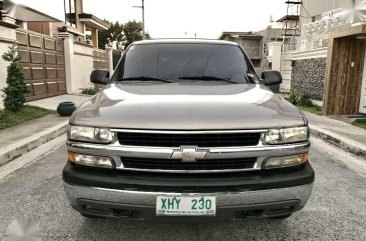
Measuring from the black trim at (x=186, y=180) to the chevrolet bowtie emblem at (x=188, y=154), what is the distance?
0.15 metres

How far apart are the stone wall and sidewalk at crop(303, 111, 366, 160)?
12.1 feet

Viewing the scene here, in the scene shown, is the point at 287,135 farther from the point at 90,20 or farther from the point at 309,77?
the point at 90,20

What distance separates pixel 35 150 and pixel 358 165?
5729 millimetres

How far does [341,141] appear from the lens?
23.1 feet

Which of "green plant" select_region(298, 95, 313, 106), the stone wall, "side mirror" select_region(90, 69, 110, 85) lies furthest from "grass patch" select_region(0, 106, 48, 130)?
the stone wall

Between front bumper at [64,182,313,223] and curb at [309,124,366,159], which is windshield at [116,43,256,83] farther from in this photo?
curb at [309,124,366,159]

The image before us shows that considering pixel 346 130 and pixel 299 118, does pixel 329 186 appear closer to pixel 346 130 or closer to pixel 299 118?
pixel 299 118

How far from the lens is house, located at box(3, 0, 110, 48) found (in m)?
10.9

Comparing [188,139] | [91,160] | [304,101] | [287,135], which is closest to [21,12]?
[304,101]

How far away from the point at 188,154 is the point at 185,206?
1.21ft

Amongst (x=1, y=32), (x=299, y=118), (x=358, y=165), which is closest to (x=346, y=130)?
(x=358, y=165)

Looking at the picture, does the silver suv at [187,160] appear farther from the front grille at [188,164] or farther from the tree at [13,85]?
the tree at [13,85]

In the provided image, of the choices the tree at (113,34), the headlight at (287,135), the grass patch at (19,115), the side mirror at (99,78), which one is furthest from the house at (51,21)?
the tree at (113,34)

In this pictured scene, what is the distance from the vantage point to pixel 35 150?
664 cm
